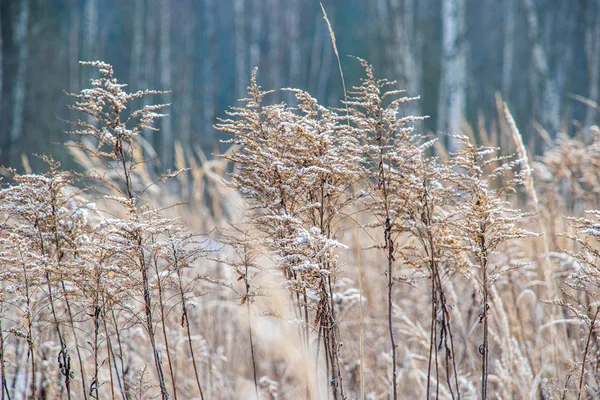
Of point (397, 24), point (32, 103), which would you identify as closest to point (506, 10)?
point (397, 24)

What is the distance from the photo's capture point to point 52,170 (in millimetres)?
1227

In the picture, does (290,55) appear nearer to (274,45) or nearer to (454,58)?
(274,45)

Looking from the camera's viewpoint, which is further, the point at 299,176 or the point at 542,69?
the point at 542,69

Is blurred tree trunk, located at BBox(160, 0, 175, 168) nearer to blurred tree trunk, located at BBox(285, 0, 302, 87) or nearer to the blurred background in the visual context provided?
the blurred background

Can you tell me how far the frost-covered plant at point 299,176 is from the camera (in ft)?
3.60

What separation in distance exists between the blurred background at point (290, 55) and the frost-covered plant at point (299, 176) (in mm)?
7092

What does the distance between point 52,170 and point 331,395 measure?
1.03 m

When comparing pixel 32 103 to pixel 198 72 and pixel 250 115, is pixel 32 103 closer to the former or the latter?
pixel 198 72

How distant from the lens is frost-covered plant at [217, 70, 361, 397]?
110 cm

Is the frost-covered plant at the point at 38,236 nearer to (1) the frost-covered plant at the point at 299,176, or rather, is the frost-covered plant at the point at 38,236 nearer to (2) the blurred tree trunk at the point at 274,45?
(1) the frost-covered plant at the point at 299,176

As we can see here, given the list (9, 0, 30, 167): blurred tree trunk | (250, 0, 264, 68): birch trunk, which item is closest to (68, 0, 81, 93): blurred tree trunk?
(9, 0, 30, 167): blurred tree trunk

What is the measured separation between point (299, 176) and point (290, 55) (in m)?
15.8

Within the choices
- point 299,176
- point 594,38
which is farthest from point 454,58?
point 299,176

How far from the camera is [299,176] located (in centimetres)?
109
